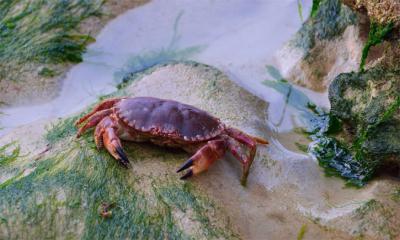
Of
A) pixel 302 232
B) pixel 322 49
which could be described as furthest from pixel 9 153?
pixel 322 49

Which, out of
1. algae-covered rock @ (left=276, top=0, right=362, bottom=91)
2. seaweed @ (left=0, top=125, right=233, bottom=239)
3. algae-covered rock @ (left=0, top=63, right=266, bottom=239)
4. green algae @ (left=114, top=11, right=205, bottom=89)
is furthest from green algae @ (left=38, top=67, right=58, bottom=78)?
algae-covered rock @ (left=276, top=0, right=362, bottom=91)

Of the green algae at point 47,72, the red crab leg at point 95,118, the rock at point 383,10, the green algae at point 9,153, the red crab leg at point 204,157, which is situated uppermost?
the rock at point 383,10

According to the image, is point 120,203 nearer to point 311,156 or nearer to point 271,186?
point 271,186

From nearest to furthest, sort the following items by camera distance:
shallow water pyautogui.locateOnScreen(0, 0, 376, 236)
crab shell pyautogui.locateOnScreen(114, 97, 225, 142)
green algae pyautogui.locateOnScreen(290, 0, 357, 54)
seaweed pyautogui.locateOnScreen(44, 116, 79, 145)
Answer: crab shell pyautogui.locateOnScreen(114, 97, 225, 142), seaweed pyautogui.locateOnScreen(44, 116, 79, 145), shallow water pyautogui.locateOnScreen(0, 0, 376, 236), green algae pyautogui.locateOnScreen(290, 0, 357, 54)

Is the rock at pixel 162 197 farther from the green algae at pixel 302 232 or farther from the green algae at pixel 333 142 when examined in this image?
the green algae at pixel 333 142

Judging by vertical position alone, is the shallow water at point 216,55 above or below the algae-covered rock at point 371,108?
below

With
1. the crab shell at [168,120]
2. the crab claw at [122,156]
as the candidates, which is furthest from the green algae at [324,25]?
the crab claw at [122,156]

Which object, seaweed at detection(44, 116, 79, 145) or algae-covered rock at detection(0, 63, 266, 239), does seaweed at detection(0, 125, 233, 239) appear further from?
seaweed at detection(44, 116, 79, 145)
